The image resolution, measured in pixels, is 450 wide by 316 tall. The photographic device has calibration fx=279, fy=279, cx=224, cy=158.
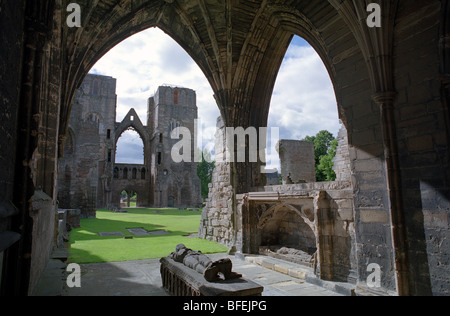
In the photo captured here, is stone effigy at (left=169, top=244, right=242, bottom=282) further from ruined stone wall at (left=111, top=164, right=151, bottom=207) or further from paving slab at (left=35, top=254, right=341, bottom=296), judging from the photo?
ruined stone wall at (left=111, top=164, right=151, bottom=207)

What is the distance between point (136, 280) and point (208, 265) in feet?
6.91

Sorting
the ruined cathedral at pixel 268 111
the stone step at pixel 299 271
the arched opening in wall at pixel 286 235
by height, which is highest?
the ruined cathedral at pixel 268 111

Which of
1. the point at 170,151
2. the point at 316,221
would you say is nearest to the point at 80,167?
the point at 316,221

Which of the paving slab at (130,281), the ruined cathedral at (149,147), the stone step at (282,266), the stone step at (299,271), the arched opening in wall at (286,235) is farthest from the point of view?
the ruined cathedral at (149,147)

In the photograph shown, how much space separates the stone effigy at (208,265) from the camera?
3471 mm

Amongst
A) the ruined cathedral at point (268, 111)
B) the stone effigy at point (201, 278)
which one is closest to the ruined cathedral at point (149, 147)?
the ruined cathedral at point (268, 111)

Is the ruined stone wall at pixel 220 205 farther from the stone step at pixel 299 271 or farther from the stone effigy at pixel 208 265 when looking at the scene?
the stone effigy at pixel 208 265

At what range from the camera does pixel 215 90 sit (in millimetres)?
9336

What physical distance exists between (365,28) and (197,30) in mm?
5744

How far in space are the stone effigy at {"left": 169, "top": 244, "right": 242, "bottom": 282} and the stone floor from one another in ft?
2.21

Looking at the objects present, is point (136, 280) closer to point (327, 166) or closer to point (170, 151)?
point (327, 166)

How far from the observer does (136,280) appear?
4996 millimetres

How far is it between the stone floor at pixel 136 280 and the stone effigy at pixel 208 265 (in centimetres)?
67

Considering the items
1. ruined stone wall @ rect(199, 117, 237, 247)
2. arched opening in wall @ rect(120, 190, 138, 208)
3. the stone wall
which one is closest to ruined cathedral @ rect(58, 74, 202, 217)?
arched opening in wall @ rect(120, 190, 138, 208)
